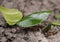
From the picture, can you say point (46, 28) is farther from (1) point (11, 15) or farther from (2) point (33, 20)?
(1) point (11, 15)

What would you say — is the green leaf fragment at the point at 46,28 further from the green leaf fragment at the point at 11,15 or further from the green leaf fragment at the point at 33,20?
the green leaf fragment at the point at 11,15

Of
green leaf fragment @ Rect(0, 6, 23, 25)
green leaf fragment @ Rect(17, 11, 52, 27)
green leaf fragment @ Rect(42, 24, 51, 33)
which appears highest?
green leaf fragment @ Rect(0, 6, 23, 25)

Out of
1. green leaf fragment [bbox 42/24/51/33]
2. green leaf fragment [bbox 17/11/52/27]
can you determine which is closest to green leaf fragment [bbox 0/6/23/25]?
green leaf fragment [bbox 17/11/52/27]

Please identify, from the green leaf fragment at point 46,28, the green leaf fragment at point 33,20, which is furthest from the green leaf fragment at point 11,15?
the green leaf fragment at point 46,28

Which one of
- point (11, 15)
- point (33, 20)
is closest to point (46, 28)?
point (33, 20)

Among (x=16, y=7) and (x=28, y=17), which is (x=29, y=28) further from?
(x=16, y=7)

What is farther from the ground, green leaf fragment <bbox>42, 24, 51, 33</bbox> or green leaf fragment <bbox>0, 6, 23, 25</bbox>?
green leaf fragment <bbox>0, 6, 23, 25</bbox>

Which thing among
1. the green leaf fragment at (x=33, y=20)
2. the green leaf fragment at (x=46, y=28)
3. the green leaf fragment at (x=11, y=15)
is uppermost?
the green leaf fragment at (x=11, y=15)

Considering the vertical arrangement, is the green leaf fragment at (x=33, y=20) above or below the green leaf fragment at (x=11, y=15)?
below

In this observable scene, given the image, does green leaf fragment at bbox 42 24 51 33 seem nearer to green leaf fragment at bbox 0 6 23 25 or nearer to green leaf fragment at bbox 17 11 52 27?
green leaf fragment at bbox 17 11 52 27
